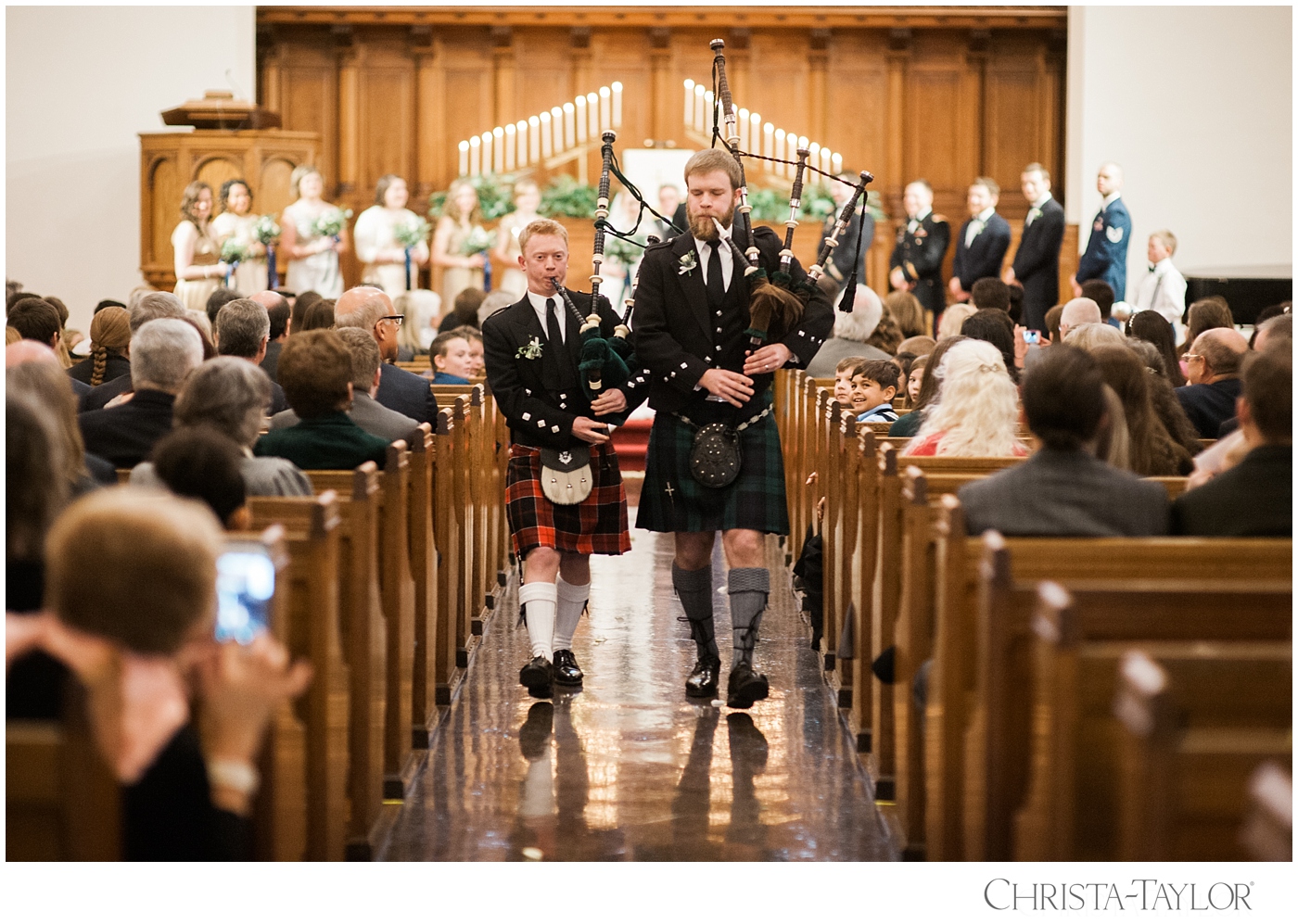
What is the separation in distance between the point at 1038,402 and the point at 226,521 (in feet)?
5.48

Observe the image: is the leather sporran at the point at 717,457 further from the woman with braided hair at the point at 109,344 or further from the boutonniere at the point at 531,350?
the woman with braided hair at the point at 109,344

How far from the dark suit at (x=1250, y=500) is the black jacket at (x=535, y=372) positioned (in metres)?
1.87

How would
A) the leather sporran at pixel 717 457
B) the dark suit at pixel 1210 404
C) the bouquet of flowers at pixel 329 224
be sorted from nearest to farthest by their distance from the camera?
the leather sporran at pixel 717 457 → the dark suit at pixel 1210 404 → the bouquet of flowers at pixel 329 224

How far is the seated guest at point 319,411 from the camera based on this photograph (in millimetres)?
3879

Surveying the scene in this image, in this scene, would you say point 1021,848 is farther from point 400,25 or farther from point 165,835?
point 400,25

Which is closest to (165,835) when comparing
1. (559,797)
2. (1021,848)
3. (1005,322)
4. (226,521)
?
(226,521)

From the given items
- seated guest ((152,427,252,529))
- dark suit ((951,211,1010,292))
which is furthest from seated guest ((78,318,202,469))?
dark suit ((951,211,1010,292))

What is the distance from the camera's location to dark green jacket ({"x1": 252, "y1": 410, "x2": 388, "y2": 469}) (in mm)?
3914

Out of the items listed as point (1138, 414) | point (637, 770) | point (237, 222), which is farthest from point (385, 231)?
point (1138, 414)

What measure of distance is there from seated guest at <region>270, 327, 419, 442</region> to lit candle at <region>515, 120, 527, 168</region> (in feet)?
29.0

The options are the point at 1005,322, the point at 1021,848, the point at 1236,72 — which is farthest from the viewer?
the point at 1236,72

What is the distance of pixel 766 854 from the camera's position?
3410 mm

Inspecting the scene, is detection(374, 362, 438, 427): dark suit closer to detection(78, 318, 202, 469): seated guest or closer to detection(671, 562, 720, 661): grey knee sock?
detection(671, 562, 720, 661): grey knee sock

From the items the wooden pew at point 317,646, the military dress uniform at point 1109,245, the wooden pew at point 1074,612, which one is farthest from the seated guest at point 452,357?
the military dress uniform at point 1109,245
